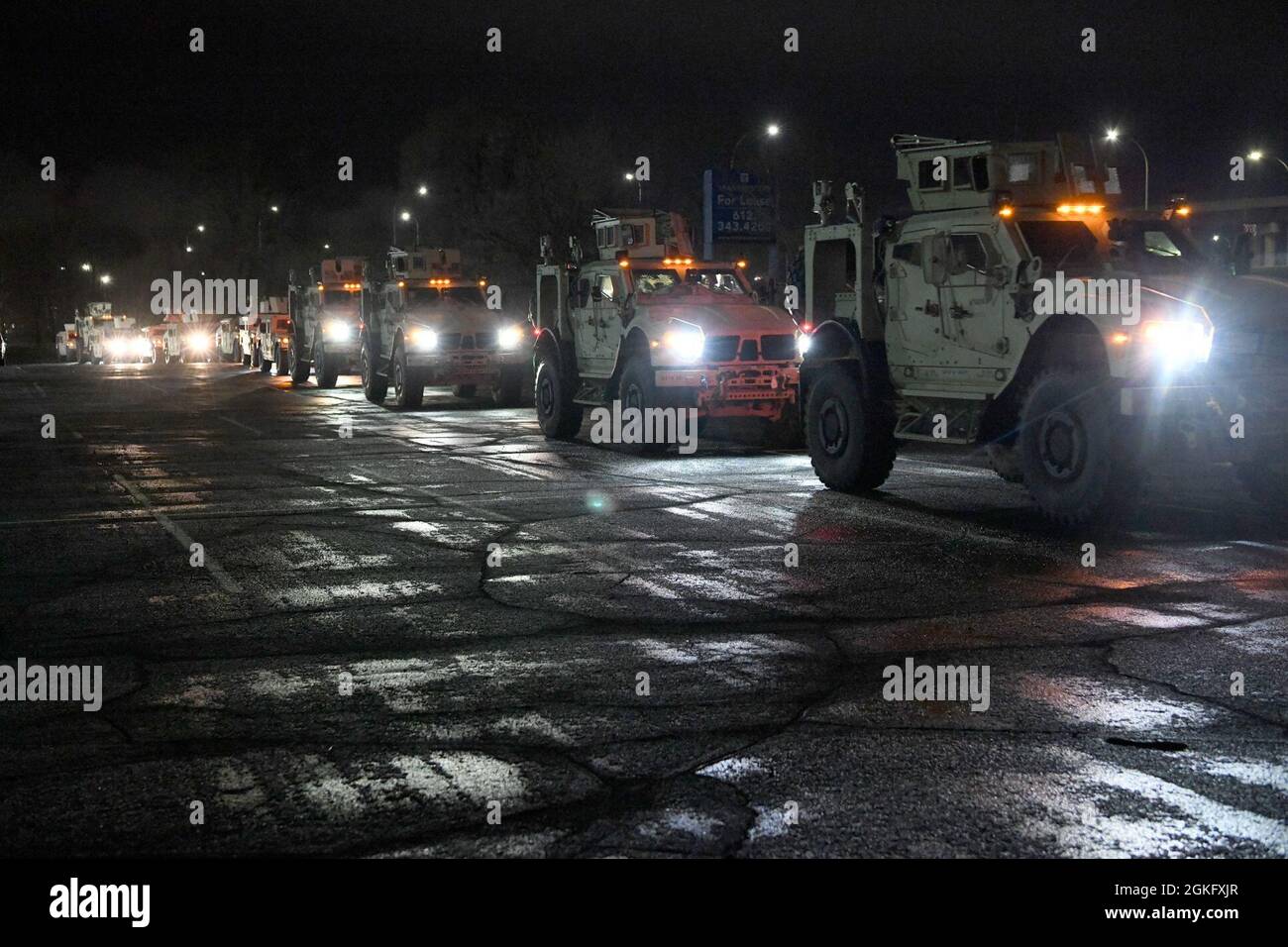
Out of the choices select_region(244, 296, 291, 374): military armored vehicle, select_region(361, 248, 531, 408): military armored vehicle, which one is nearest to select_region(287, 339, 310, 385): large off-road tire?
select_region(244, 296, 291, 374): military armored vehicle

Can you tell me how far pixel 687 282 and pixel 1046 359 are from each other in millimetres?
8714

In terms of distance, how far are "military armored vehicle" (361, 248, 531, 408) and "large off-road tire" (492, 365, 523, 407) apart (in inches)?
0.6

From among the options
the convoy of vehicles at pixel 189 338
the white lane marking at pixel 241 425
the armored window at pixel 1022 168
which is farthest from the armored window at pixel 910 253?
the convoy of vehicles at pixel 189 338

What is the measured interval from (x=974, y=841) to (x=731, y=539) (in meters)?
7.10

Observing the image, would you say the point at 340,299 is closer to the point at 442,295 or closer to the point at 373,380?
the point at 373,380

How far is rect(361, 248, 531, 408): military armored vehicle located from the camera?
29.4 metres

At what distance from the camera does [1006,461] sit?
14227 millimetres

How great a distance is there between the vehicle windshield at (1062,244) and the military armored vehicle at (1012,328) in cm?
2

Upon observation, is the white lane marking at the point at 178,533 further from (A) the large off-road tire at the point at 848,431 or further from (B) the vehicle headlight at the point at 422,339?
(B) the vehicle headlight at the point at 422,339

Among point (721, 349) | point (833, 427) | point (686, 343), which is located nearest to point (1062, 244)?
point (833, 427)

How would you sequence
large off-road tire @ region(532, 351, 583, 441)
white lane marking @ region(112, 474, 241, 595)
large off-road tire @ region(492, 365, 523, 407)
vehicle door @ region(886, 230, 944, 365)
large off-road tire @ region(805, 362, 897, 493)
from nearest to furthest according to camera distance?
white lane marking @ region(112, 474, 241, 595)
vehicle door @ region(886, 230, 944, 365)
large off-road tire @ region(805, 362, 897, 493)
large off-road tire @ region(532, 351, 583, 441)
large off-road tire @ region(492, 365, 523, 407)

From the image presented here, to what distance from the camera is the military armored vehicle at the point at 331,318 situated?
38.0 metres

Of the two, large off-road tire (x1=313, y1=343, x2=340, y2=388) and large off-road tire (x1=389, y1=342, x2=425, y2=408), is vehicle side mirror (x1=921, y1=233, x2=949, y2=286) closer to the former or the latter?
large off-road tire (x1=389, y1=342, x2=425, y2=408)

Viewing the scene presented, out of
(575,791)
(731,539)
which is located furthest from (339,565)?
(575,791)
